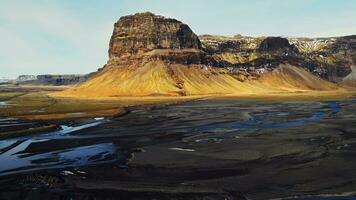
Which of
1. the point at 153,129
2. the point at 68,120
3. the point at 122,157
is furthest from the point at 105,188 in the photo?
the point at 68,120

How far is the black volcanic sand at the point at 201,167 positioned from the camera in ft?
95.2

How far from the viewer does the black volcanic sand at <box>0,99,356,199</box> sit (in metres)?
29.0

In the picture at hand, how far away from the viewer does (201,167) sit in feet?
119

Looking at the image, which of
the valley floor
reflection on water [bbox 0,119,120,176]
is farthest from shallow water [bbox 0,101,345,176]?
the valley floor

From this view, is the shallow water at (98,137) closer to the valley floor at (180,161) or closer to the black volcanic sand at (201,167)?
the valley floor at (180,161)

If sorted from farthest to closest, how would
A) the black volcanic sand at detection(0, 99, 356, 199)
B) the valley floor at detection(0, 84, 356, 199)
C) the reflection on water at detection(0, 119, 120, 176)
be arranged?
the reflection on water at detection(0, 119, 120, 176) → the valley floor at detection(0, 84, 356, 199) → the black volcanic sand at detection(0, 99, 356, 199)

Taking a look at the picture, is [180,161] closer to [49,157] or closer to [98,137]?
[49,157]

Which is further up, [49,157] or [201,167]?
[49,157]

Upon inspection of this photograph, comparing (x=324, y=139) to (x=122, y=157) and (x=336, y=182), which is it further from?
(x=122, y=157)

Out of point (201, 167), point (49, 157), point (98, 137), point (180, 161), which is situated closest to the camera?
point (201, 167)

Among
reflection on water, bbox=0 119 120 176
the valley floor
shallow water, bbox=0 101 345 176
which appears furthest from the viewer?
shallow water, bbox=0 101 345 176

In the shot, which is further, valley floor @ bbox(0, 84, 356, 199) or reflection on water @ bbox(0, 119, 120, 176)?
reflection on water @ bbox(0, 119, 120, 176)

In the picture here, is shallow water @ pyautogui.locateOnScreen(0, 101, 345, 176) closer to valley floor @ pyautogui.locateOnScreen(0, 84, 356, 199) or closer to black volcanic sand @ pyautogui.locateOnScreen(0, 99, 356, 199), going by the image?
valley floor @ pyautogui.locateOnScreen(0, 84, 356, 199)

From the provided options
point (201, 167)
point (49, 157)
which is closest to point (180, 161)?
point (201, 167)
